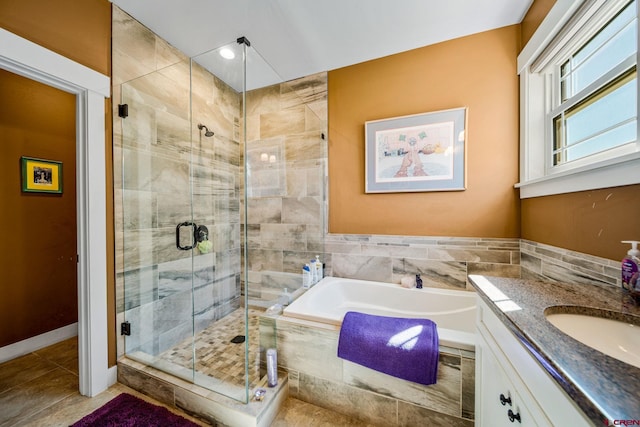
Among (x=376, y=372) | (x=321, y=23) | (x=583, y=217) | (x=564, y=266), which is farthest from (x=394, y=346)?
(x=321, y=23)

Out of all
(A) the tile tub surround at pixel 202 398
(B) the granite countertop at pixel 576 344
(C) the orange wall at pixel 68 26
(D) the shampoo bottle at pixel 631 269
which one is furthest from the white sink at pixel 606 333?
(C) the orange wall at pixel 68 26

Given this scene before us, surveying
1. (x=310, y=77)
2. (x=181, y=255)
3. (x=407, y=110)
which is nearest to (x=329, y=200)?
(x=407, y=110)

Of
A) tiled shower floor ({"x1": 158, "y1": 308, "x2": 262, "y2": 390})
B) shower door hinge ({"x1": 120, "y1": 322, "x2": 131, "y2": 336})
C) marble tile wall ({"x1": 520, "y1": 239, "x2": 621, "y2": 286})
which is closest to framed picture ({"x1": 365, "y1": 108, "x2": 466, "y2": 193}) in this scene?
marble tile wall ({"x1": 520, "y1": 239, "x2": 621, "y2": 286})

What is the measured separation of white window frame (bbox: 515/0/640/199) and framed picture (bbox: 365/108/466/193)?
409 millimetres

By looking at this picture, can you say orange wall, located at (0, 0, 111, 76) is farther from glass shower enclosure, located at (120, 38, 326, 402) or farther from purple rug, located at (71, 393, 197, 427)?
purple rug, located at (71, 393, 197, 427)

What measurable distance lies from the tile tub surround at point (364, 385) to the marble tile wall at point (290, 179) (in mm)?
846

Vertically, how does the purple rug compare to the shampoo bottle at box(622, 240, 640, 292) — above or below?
below

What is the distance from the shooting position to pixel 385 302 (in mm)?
2064

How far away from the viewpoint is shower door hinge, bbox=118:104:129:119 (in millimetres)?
1719

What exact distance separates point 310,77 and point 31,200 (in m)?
2.73

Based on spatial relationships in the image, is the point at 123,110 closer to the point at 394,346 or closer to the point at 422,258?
the point at 394,346

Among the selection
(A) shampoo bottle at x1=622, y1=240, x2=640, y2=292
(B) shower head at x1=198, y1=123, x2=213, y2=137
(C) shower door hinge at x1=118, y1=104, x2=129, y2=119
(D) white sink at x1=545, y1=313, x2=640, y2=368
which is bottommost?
(D) white sink at x1=545, y1=313, x2=640, y2=368

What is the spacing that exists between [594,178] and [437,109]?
1174 mm

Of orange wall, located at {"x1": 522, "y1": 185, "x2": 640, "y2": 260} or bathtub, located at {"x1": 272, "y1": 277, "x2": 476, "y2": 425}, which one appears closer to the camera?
orange wall, located at {"x1": 522, "y1": 185, "x2": 640, "y2": 260}
